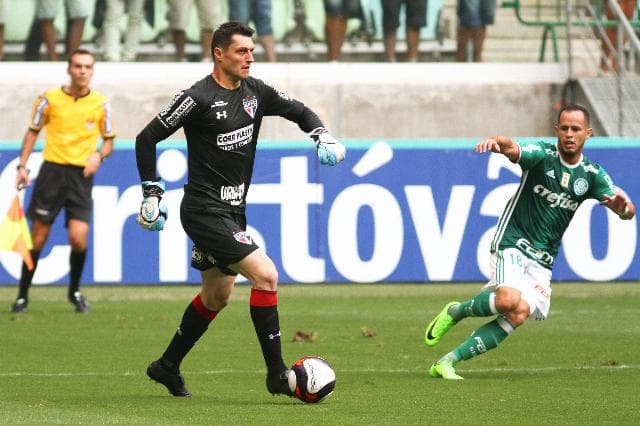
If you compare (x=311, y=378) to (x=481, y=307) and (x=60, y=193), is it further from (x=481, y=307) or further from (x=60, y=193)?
(x=60, y=193)

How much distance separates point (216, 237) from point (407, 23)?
1184 centimetres

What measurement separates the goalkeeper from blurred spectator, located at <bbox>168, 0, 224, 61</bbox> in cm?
1056

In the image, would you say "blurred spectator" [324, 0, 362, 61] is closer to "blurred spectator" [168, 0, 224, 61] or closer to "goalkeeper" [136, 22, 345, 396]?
"blurred spectator" [168, 0, 224, 61]

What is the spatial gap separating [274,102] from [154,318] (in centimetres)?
481

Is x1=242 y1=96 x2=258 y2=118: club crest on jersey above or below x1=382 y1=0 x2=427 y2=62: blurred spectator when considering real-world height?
above

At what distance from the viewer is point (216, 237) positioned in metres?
8.17

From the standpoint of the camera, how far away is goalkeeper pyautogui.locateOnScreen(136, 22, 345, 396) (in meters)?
8.15

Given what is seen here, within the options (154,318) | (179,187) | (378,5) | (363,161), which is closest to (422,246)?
(363,161)

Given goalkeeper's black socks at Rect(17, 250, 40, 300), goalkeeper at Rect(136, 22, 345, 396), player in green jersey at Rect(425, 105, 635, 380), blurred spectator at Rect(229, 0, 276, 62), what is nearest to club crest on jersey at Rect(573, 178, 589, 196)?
player in green jersey at Rect(425, 105, 635, 380)

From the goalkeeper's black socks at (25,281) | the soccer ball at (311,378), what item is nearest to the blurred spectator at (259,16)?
the goalkeeper's black socks at (25,281)

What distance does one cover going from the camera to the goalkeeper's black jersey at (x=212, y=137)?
8.21 meters

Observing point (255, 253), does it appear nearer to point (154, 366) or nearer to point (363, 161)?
point (154, 366)

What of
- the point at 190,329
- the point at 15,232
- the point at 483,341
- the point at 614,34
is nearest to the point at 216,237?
the point at 190,329

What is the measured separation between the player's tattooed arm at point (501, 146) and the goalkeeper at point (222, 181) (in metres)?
0.88
